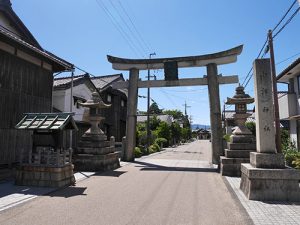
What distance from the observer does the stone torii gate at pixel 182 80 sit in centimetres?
1684

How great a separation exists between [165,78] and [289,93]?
9084mm

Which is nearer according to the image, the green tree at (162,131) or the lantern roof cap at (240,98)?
the lantern roof cap at (240,98)

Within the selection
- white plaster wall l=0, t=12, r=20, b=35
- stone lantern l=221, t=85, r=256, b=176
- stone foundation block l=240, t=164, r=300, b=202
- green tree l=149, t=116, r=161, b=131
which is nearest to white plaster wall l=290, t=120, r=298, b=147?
stone lantern l=221, t=85, r=256, b=176

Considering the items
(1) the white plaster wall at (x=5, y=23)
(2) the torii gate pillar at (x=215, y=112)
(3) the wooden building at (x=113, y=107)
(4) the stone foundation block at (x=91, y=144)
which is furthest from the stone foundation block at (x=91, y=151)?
(3) the wooden building at (x=113, y=107)

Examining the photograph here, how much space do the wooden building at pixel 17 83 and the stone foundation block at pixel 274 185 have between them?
10.1m

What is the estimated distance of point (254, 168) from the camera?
815 cm

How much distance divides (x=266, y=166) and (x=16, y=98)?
1096 centimetres

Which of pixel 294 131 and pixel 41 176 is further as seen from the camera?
pixel 294 131

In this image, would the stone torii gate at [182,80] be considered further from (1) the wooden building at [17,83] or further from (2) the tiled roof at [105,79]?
(2) the tiled roof at [105,79]

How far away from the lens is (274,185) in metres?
7.88

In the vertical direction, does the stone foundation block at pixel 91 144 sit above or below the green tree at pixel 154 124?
below

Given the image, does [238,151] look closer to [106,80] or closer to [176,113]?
[106,80]

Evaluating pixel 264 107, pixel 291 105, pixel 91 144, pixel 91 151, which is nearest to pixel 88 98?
pixel 91 144

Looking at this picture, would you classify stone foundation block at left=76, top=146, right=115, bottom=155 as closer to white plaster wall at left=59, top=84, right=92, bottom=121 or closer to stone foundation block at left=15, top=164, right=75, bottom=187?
stone foundation block at left=15, top=164, right=75, bottom=187
